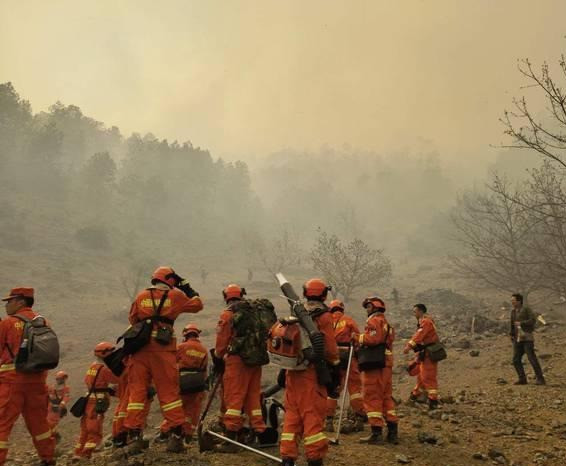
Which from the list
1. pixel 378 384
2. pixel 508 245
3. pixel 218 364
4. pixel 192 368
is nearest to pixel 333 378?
pixel 378 384

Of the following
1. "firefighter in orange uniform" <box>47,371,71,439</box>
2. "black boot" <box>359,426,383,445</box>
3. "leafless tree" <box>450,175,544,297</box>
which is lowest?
"firefighter in orange uniform" <box>47,371,71,439</box>

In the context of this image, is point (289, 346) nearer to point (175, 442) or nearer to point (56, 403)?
point (175, 442)

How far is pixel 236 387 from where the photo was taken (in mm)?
5836

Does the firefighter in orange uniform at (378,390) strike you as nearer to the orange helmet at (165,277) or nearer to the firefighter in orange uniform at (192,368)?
the firefighter in orange uniform at (192,368)

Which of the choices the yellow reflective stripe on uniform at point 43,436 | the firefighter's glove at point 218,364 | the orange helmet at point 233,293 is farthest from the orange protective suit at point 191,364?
the yellow reflective stripe on uniform at point 43,436

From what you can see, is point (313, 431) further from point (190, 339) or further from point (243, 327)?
point (190, 339)

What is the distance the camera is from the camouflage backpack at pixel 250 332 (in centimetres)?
588

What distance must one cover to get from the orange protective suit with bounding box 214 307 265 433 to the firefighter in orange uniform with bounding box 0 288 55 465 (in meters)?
2.26

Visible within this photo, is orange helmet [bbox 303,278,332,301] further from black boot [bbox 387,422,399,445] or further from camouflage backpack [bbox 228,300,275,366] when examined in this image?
black boot [bbox 387,422,399,445]

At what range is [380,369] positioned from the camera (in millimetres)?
6602

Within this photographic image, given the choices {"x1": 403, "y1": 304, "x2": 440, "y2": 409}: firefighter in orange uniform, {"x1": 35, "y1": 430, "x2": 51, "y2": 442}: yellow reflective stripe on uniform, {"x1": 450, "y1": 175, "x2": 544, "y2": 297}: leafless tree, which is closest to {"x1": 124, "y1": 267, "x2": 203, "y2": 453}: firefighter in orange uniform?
{"x1": 35, "y1": 430, "x2": 51, "y2": 442}: yellow reflective stripe on uniform

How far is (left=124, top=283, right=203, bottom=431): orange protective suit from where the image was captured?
5297 mm

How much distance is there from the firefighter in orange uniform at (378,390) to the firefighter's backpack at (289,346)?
7.19 feet

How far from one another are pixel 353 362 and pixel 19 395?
522 centimetres
